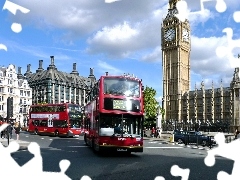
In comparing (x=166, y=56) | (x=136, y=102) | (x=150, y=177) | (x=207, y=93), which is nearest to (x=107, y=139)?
(x=136, y=102)

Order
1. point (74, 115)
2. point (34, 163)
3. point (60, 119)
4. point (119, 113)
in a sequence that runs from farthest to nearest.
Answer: point (60, 119) → point (74, 115) → point (119, 113) → point (34, 163)

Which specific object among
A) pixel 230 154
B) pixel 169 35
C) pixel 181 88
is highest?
pixel 169 35

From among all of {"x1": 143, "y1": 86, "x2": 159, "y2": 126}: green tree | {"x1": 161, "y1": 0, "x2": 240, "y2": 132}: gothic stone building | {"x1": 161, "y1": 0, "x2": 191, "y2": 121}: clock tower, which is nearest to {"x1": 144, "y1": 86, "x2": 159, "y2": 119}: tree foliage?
{"x1": 143, "y1": 86, "x2": 159, "y2": 126}: green tree

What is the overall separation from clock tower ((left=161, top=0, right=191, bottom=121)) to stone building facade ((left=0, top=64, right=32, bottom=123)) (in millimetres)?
41505

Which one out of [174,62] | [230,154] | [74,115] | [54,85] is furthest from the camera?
[54,85]

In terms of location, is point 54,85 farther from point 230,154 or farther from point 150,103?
point 230,154

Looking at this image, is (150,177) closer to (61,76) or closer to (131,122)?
(131,122)

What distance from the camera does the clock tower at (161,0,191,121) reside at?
353ft

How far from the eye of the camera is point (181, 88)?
108938 millimetres

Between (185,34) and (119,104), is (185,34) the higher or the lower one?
the higher one

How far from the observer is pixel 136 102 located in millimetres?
17016

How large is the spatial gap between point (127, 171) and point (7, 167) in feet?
13.4

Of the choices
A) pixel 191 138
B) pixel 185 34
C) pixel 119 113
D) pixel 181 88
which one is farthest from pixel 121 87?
pixel 185 34

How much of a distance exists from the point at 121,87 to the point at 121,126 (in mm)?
1967
